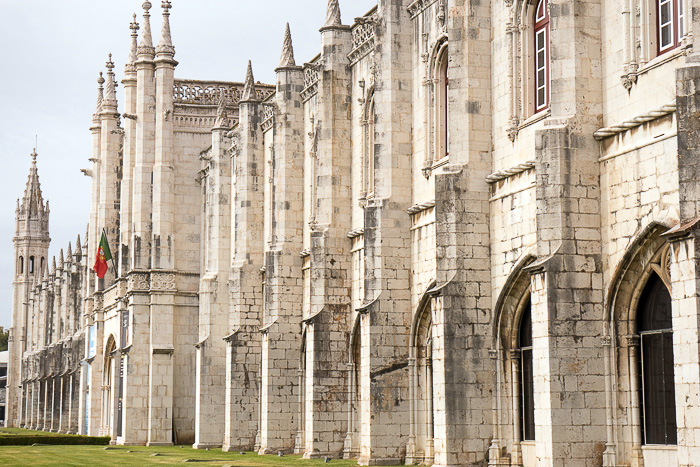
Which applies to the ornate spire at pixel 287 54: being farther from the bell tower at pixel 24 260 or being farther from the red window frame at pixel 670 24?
the bell tower at pixel 24 260

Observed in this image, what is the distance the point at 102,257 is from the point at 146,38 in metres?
12.2

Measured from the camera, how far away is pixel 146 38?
171 ft

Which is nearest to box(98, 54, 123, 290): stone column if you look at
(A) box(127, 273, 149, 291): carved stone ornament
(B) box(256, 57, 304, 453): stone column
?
(A) box(127, 273, 149, 291): carved stone ornament

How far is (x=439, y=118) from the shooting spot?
28125 mm

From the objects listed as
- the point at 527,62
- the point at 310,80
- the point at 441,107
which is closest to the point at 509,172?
the point at 527,62

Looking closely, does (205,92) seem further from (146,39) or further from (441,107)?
(441,107)

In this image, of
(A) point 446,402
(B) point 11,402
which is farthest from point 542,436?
(B) point 11,402

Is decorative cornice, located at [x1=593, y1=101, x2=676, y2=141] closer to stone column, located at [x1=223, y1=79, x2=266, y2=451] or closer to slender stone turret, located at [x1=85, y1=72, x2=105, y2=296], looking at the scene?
stone column, located at [x1=223, y1=79, x2=266, y2=451]

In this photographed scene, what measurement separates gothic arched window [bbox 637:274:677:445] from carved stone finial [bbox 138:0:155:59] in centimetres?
3526

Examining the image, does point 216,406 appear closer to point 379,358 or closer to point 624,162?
point 379,358

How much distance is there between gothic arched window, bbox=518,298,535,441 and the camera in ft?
77.7

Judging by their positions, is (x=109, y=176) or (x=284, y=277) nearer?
(x=284, y=277)

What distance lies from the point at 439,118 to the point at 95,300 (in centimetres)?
3590

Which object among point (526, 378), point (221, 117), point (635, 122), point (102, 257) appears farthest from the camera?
point (102, 257)
